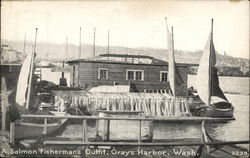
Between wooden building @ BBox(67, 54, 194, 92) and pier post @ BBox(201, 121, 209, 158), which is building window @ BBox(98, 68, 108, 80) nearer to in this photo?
wooden building @ BBox(67, 54, 194, 92)

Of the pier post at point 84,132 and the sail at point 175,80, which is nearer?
the pier post at point 84,132

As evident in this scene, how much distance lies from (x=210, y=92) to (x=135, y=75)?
0.69m

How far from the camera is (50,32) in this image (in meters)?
2.88

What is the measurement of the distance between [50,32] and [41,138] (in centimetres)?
93

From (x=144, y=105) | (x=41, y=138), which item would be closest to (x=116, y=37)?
(x=144, y=105)

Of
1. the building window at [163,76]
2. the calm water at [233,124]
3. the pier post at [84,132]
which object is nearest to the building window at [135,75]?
the building window at [163,76]

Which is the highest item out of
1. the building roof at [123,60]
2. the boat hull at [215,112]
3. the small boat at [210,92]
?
the building roof at [123,60]

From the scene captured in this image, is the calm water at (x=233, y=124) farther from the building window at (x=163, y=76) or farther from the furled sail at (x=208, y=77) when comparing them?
A: the building window at (x=163, y=76)

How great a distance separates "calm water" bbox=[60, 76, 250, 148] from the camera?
285cm

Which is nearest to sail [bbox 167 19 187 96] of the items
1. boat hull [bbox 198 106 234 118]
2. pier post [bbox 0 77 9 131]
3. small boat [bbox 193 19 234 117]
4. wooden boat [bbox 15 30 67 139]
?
small boat [bbox 193 19 234 117]

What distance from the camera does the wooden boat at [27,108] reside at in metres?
2.85

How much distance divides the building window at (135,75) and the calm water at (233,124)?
437mm

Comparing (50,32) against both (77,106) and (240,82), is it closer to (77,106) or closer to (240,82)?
(77,106)

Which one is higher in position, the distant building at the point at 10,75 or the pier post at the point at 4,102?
the distant building at the point at 10,75
